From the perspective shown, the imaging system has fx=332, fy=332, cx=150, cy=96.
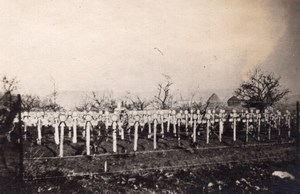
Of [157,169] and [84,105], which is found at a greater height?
[84,105]

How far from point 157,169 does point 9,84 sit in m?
1.94

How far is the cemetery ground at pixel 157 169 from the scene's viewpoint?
138 inches

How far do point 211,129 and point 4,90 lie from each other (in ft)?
14.3

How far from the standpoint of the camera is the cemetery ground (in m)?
3.49

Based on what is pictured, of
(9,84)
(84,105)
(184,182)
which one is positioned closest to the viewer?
(9,84)

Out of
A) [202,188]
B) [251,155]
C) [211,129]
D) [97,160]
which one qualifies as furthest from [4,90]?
[211,129]

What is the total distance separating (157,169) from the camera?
4.03 meters

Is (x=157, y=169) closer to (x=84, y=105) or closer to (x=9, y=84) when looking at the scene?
(x=9, y=84)

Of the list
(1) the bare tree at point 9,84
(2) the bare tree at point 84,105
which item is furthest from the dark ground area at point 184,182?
(2) the bare tree at point 84,105

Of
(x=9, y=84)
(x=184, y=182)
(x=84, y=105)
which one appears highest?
(x=9, y=84)

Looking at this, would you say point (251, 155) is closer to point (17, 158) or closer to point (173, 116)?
point (173, 116)

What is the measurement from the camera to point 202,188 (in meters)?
3.76

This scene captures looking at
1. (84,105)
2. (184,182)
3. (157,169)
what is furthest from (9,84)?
(84,105)

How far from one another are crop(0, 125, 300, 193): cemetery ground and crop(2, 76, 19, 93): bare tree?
819 millimetres
